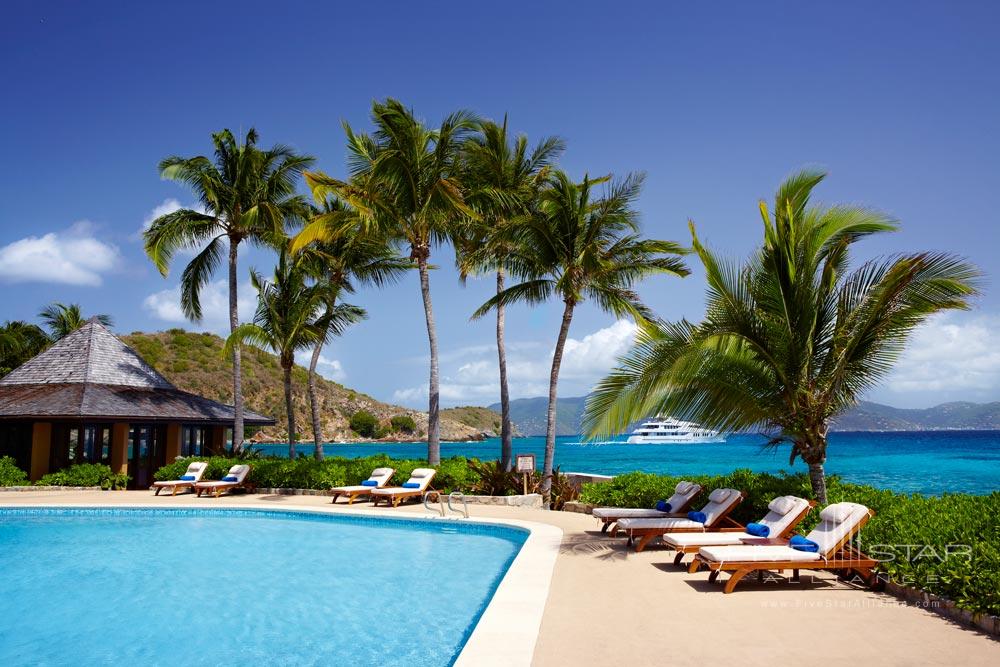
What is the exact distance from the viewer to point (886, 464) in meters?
56.0

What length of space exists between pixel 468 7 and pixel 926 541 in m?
12.0

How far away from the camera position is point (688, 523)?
8.95m

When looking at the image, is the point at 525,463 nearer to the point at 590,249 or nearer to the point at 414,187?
the point at 590,249

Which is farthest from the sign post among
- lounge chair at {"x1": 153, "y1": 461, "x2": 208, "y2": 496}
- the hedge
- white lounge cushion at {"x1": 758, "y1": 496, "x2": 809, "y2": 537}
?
lounge chair at {"x1": 153, "y1": 461, "x2": 208, "y2": 496}

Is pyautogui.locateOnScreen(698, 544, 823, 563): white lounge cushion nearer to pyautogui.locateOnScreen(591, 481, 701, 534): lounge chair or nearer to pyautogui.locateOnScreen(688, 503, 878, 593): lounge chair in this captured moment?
pyautogui.locateOnScreen(688, 503, 878, 593): lounge chair

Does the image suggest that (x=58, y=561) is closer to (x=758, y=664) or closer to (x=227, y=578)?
(x=227, y=578)

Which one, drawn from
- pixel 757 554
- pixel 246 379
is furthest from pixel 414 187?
pixel 246 379

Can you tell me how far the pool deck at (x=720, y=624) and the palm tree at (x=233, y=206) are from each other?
53.5 feet

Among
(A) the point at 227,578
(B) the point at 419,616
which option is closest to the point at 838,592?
(B) the point at 419,616

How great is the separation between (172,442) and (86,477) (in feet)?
9.44

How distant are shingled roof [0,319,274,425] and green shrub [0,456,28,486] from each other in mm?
1433

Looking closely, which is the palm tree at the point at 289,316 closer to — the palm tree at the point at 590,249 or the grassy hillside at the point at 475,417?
the palm tree at the point at 590,249

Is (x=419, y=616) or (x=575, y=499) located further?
(x=575, y=499)

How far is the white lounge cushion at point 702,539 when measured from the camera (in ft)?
24.7
